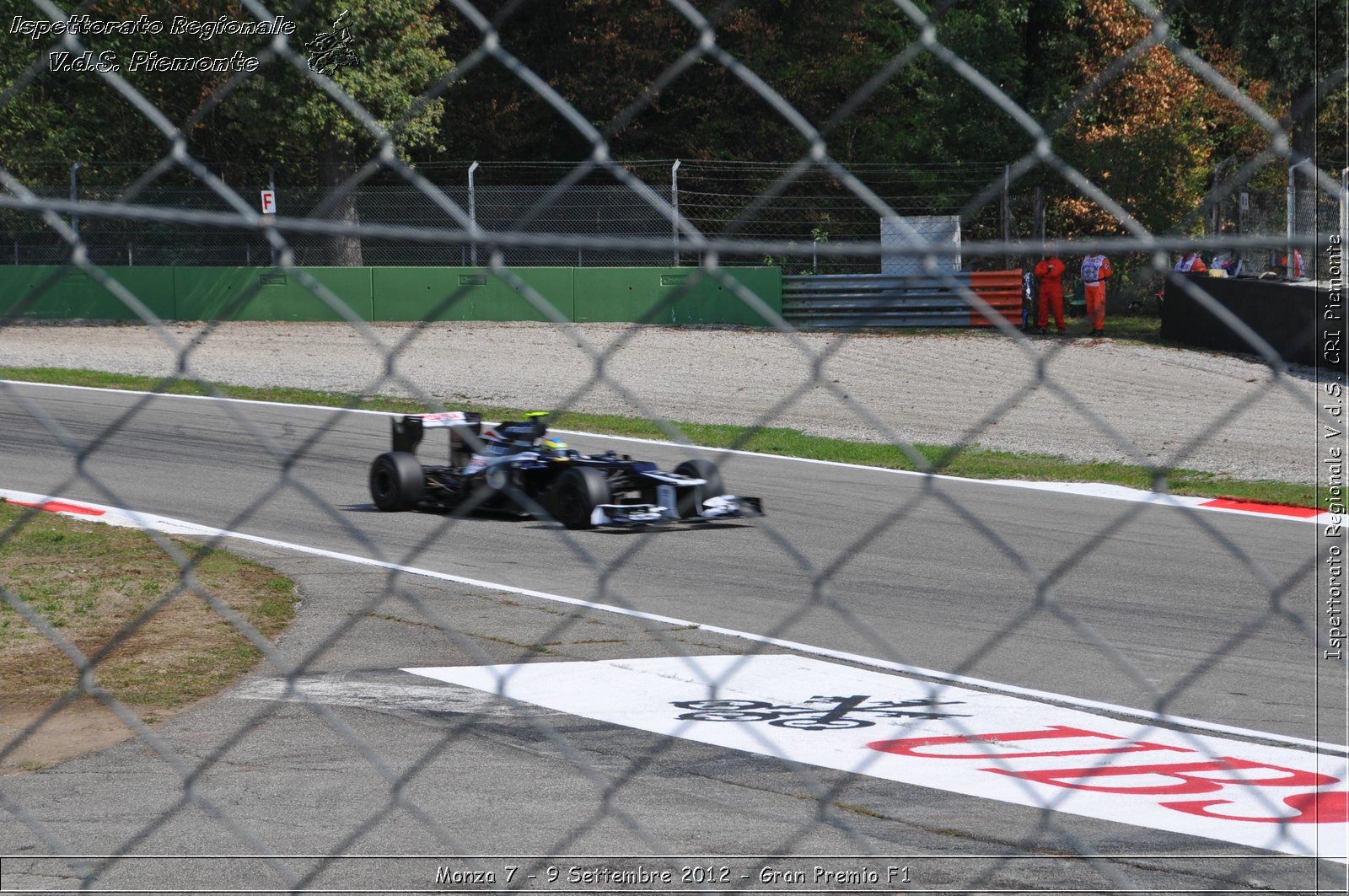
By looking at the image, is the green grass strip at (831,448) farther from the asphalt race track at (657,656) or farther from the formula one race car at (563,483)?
the asphalt race track at (657,656)

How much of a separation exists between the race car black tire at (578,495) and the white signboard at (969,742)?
2.28 m

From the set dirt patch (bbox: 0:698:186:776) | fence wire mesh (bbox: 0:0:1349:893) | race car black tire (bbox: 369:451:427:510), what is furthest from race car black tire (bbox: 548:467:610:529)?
dirt patch (bbox: 0:698:186:776)

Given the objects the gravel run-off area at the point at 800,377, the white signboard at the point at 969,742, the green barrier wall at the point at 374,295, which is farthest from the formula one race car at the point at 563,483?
the green barrier wall at the point at 374,295

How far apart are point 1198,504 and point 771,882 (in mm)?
6860

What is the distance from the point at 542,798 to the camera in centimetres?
386

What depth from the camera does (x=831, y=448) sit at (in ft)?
39.0

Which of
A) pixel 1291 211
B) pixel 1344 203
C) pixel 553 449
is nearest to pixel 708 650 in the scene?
pixel 553 449

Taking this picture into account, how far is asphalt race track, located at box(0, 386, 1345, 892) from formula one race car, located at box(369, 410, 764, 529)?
0.19m

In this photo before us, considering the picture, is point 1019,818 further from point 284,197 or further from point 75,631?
point 284,197

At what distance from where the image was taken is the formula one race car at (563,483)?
7.83 m

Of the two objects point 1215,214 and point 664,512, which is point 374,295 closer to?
point 664,512

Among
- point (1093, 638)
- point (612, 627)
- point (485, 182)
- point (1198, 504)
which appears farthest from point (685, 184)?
point (1093, 638)

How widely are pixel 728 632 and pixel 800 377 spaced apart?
409 inches

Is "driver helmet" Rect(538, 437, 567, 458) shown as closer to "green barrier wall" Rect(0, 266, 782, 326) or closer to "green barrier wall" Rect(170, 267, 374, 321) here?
"green barrier wall" Rect(0, 266, 782, 326)
